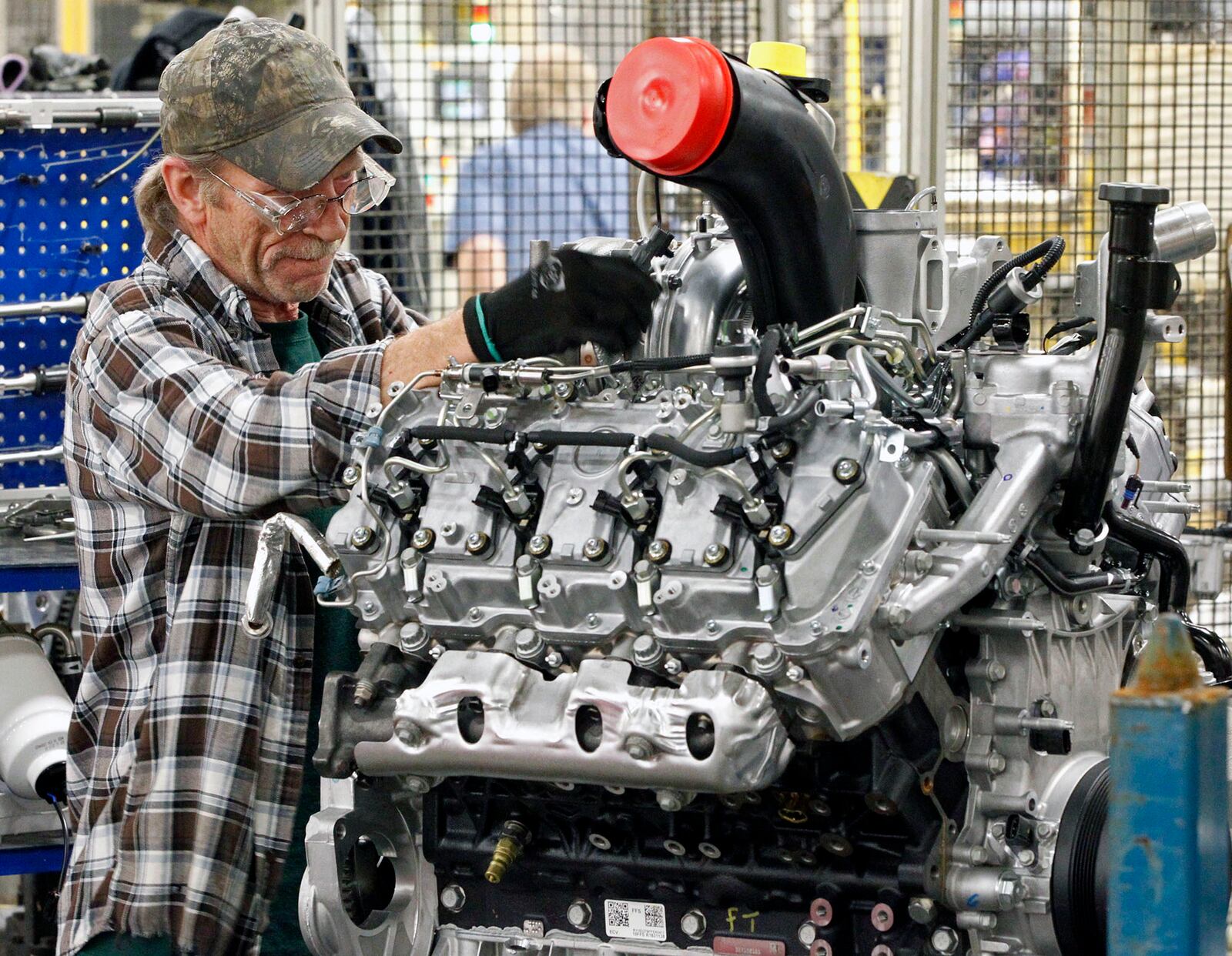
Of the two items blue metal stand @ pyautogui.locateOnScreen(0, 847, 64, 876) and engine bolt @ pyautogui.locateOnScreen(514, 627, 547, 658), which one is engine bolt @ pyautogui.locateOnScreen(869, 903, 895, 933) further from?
blue metal stand @ pyautogui.locateOnScreen(0, 847, 64, 876)

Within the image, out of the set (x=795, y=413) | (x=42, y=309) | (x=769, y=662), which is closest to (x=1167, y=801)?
(x=769, y=662)

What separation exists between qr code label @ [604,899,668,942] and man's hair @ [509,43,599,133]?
3.44m

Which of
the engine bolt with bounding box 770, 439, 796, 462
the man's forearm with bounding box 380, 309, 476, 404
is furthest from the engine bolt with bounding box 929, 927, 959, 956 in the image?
the man's forearm with bounding box 380, 309, 476, 404

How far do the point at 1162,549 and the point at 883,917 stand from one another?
2.15 feet

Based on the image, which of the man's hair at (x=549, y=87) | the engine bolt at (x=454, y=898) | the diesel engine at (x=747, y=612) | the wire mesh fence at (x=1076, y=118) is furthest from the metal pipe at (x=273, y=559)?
the man's hair at (x=549, y=87)

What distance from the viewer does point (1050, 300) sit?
5078 mm

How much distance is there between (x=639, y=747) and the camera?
199 cm

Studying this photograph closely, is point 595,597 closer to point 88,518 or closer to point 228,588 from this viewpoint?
point 228,588

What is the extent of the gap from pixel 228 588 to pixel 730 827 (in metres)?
0.85

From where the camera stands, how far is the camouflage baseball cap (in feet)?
8.54

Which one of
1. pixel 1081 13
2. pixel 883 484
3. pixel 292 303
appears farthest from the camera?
pixel 1081 13

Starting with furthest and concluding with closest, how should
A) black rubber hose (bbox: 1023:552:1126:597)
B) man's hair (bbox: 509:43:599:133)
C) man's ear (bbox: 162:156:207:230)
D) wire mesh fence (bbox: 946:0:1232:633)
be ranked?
man's hair (bbox: 509:43:599:133) < wire mesh fence (bbox: 946:0:1232:633) < man's ear (bbox: 162:156:207:230) < black rubber hose (bbox: 1023:552:1126:597)

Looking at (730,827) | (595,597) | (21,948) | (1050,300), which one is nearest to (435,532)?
(595,597)

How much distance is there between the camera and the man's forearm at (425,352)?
2316mm
